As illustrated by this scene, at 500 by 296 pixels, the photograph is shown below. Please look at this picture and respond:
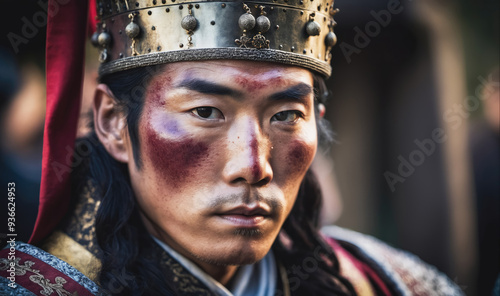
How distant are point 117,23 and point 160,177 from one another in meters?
0.66

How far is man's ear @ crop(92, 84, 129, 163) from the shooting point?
75.7 inches

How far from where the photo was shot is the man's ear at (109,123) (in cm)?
192

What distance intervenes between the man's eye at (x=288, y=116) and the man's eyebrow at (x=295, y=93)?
0.06 metres

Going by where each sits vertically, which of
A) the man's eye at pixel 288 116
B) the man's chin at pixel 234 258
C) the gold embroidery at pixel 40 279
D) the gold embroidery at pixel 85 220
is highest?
the man's eye at pixel 288 116

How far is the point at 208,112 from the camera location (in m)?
1.71

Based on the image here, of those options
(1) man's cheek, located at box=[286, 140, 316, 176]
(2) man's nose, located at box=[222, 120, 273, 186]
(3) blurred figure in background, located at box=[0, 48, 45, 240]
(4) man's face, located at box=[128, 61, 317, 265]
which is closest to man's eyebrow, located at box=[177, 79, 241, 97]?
(4) man's face, located at box=[128, 61, 317, 265]

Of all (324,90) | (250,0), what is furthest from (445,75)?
(250,0)

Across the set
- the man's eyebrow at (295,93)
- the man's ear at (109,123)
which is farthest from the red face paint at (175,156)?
the man's eyebrow at (295,93)

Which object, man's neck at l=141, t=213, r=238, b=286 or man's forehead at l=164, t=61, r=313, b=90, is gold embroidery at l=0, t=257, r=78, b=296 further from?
man's forehead at l=164, t=61, r=313, b=90

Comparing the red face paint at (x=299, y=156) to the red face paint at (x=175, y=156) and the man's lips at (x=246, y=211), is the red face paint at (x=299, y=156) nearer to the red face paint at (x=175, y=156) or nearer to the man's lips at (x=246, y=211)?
the man's lips at (x=246, y=211)

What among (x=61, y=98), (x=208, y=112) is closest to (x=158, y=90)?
(x=208, y=112)

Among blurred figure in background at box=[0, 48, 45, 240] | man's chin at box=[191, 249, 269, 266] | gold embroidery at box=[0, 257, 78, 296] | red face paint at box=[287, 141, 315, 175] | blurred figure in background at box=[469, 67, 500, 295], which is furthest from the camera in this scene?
blurred figure in background at box=[469, 67, 500, 295]

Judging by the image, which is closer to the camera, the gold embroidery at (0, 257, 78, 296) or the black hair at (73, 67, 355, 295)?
the gold embroidery at (0, 257, 78, 296)

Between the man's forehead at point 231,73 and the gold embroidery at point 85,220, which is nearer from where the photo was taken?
the man's forehead at point 231,73
